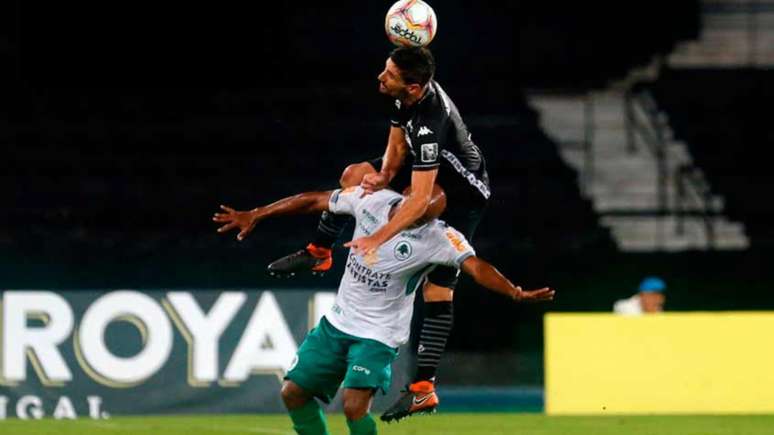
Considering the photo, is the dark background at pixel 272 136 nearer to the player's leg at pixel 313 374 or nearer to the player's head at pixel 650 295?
the player's head at pixel 650 295

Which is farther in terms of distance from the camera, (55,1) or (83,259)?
(55,1)

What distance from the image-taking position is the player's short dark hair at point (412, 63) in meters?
7.88

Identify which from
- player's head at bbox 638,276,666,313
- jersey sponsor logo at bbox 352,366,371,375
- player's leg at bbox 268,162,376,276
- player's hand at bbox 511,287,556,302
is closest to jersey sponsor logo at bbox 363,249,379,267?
jersey sponsor logo at bbox 352,366,371,375

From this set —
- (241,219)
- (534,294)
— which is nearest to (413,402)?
(534,294)

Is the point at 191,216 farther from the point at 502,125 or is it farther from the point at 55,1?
the point at 55,1

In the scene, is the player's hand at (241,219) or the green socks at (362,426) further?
the player's hand at (241,219)

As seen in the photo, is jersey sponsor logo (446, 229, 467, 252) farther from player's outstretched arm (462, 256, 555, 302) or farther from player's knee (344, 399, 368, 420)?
player's knee (344, 399, 368, 420)

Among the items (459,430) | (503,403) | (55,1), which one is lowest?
(503,403)

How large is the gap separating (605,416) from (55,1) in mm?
10744

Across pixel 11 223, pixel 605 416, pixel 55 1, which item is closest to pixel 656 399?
pixel 605 416

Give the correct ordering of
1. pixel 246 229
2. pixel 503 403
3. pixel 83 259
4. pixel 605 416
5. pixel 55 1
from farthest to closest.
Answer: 1. pixel 55 1
2. pixel 83 259
3. pixel 503 403
4. pixel 605 416
5. pixel 246 229

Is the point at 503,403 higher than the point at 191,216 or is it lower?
lower

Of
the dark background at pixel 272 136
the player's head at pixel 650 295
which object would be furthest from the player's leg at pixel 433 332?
the dark background at pixel 272 136

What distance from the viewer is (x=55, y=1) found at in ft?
69.6
